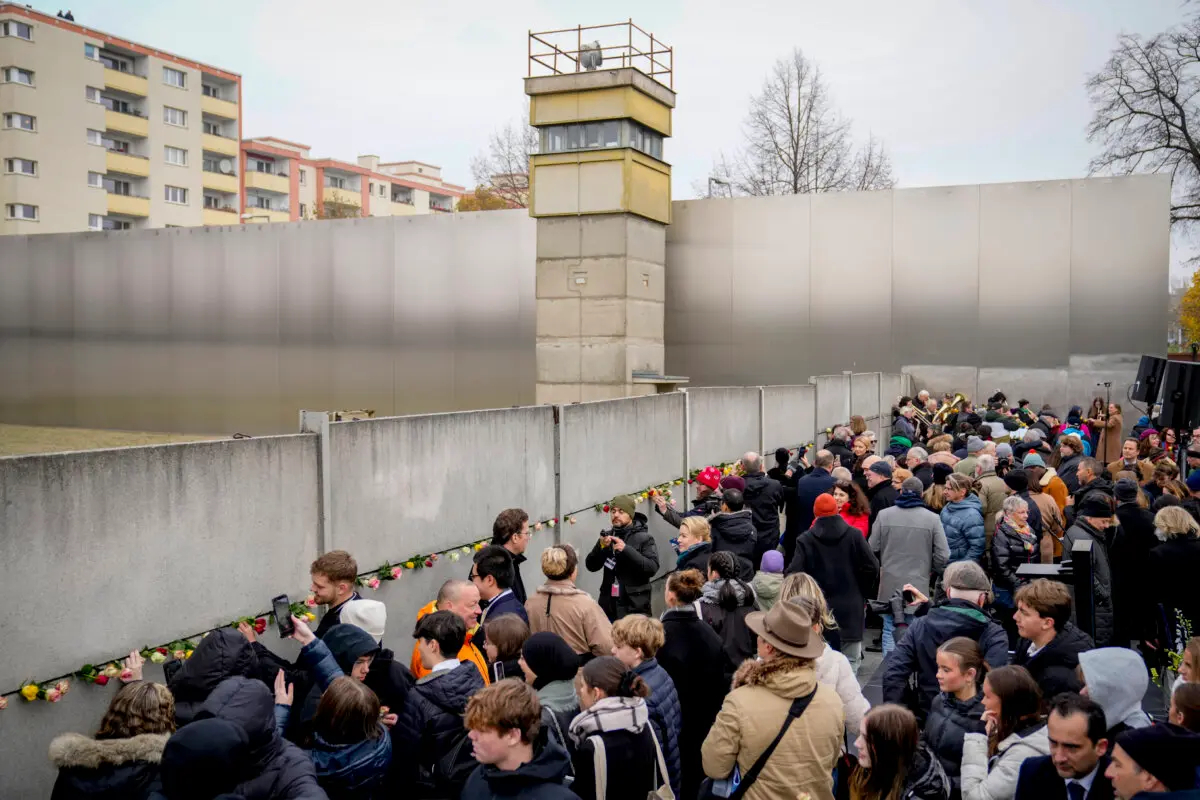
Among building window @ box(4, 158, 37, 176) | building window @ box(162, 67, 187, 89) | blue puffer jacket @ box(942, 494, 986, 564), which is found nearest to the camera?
blue puffer jacket @ box(942, 494, 986, 564)

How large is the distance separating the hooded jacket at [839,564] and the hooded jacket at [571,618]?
2.47 metres

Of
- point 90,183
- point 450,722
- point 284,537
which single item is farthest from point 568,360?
point 90,183

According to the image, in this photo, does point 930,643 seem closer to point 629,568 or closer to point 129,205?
point 629,568

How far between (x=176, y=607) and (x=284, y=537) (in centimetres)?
87

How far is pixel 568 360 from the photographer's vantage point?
23.9 meters

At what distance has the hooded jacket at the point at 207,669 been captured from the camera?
4.16 metres

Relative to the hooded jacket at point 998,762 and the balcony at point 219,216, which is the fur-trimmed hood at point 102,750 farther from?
the balcony at point 219,216

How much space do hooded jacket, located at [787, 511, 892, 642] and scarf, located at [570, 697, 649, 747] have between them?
3.84 metres

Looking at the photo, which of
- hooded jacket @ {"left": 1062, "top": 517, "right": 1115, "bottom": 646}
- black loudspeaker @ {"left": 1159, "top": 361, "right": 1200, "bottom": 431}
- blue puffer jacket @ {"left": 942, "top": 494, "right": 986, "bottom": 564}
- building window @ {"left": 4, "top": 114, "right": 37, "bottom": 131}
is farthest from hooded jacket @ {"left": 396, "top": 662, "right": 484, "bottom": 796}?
building window @ {"left": 4, "top": 114, "right": 37, "bottom": 131}

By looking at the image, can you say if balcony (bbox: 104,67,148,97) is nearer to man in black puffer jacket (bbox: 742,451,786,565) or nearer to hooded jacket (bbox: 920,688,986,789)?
man in black puffer jacket (bbox: 742,451,786,565)

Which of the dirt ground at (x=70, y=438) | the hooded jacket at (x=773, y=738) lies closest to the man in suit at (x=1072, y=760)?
the hooded jacket at (x=773, y=738)

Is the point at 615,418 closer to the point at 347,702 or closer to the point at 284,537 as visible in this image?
the point at 284,537

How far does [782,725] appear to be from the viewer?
4301 millimetres

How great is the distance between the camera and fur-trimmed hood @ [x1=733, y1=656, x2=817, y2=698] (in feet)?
14.4
